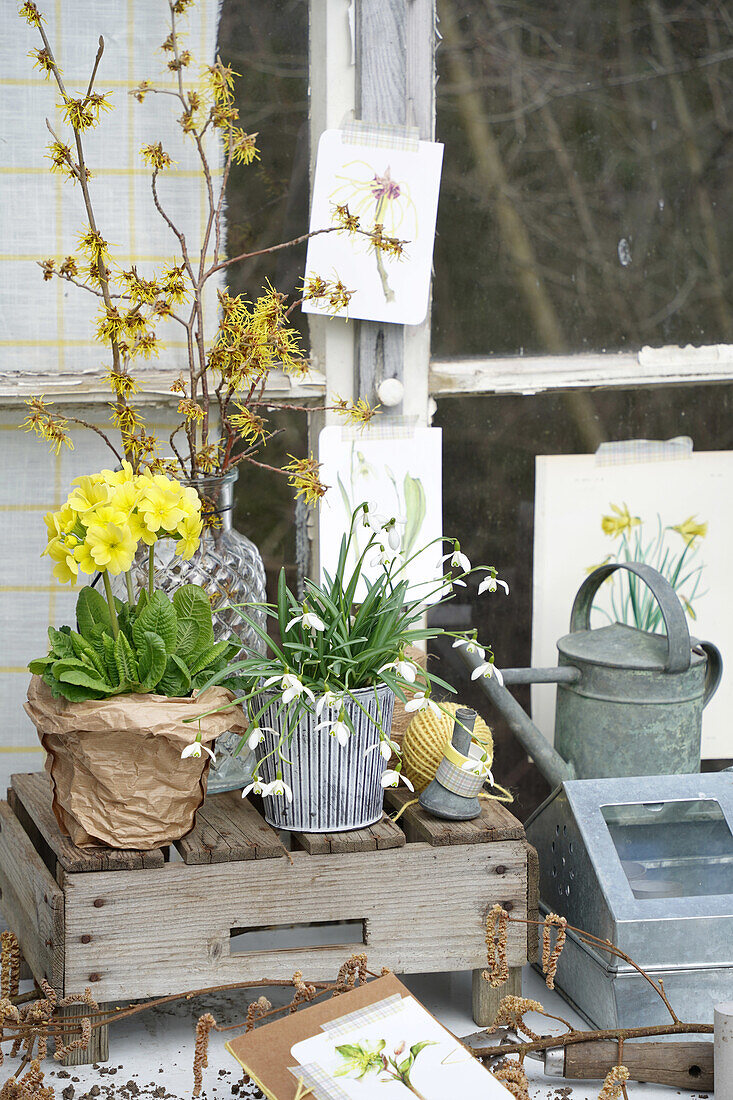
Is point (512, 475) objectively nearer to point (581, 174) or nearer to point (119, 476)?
point (581, 174)

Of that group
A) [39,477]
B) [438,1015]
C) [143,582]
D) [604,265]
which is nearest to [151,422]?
[39,477]

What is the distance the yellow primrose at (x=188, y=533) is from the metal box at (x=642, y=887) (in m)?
0.47

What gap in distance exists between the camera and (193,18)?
4.79 feet

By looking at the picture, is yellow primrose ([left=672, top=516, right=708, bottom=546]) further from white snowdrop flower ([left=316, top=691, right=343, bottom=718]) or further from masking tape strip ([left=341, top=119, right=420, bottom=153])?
white snowdrop flower ([left=316, top=691, right=343, bottom=718])

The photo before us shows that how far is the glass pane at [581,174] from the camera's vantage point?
5.07ft

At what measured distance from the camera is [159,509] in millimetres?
1072

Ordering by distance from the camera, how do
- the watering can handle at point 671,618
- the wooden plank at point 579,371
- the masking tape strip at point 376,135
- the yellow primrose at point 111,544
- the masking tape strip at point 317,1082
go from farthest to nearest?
the wooden plank at point 579,371 → the masking tape strip at point 376,135 → the watering can handle at point 671,618 → the yellow primrose at point 111,544 → the masking tape strip at point 317,1082

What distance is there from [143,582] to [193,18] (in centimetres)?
69

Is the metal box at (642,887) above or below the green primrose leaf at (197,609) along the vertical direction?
below

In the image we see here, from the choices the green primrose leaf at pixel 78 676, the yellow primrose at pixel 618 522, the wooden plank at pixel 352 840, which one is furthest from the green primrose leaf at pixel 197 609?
the yellow primrose at pixel 618 522

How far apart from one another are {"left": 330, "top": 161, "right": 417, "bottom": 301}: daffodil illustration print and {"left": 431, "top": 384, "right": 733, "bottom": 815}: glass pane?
0.69 ft

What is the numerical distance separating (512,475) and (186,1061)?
835mm

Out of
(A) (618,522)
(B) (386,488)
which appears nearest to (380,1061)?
(B) (386,488)

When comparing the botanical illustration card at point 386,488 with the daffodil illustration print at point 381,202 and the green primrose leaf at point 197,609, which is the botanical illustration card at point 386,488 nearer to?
the daffodil illustration print at point 381,202
